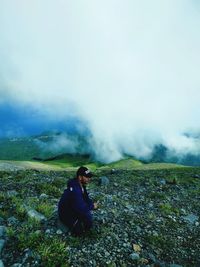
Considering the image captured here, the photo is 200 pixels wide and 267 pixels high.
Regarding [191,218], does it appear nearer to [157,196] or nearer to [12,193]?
[157,196]

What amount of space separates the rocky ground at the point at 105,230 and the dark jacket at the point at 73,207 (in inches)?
21.0

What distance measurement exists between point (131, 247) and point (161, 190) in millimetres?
10699

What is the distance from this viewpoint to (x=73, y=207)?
488 inches

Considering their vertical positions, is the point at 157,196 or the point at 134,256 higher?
the point at 157,196

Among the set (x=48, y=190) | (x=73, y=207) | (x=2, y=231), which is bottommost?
(x=2, y=231)

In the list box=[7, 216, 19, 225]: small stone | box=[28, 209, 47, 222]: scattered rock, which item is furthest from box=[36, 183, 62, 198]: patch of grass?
box=[7, 216, 19, 225]: small stone

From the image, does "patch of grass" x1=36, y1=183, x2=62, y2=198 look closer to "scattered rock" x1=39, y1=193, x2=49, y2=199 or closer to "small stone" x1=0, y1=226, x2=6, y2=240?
"scattered rock" x1=39, y1=193, x2=49, y2=199

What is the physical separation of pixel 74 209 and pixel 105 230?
2.16m

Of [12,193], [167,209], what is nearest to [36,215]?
[12,193]

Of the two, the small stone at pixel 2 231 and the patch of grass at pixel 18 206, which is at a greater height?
the patch of grass at pixel 18 206

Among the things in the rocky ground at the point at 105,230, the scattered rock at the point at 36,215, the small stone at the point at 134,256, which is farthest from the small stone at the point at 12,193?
the small stone at the point at 134,256

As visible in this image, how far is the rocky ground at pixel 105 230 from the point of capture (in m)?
11.3

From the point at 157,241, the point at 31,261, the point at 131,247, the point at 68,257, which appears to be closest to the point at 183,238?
the point at 157,241

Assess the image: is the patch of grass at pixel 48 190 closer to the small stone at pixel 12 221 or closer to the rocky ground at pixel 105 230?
the rocky ground at pixel 105 230
